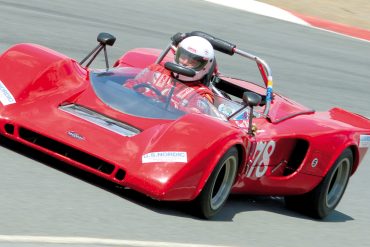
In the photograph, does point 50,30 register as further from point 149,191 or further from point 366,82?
point 149,191

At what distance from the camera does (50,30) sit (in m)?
13.4

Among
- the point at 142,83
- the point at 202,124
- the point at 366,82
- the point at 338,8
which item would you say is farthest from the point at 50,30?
the point at 338,8

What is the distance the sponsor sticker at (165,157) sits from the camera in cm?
595

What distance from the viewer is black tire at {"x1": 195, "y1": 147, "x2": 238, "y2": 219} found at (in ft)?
20.0

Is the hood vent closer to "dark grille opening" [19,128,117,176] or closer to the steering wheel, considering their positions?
"dark grille opening" [19,128,117,176]

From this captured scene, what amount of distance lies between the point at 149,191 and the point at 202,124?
62cm

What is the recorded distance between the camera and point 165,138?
6.14 meters

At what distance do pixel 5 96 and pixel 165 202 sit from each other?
1.35 metres

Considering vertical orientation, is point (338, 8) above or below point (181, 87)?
below

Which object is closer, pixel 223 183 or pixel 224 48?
pixel 223 183

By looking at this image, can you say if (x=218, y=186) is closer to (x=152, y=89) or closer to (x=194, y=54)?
(x=152, y=89)

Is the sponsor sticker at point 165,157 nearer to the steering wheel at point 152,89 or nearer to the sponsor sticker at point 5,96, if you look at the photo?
the steering wheel at point 152,89

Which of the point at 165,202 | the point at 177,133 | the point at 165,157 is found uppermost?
the point at 177,133

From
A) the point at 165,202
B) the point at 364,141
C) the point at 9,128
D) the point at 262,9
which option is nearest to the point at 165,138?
the point at 165,202
